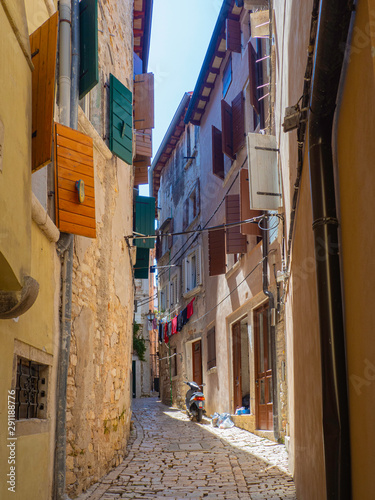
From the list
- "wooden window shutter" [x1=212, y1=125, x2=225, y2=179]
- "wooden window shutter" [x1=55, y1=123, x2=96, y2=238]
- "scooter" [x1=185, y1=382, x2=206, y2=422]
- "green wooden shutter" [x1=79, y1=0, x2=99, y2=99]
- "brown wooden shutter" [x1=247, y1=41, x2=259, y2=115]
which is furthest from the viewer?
"wooden window shutter" [x1=212, y1=125, x2=225, y2=179]

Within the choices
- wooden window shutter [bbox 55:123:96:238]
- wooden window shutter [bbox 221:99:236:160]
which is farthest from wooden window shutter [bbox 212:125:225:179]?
wooden window shutter [bbox 55:123:96:238]

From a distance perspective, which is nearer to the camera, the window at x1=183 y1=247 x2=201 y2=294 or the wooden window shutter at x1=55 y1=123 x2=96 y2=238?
the wooden window shutter at x1=55 y1=123 x2=96 y2=238

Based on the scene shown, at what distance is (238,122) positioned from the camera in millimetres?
14008

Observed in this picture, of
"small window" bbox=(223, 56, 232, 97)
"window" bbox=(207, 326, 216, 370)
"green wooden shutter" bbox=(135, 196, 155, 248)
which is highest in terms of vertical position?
"small window" bbox=(223, 56, 232, 97)

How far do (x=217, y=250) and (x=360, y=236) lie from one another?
11922mm

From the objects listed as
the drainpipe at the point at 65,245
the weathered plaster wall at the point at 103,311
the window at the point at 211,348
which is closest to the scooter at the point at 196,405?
the window at the point at 211,348

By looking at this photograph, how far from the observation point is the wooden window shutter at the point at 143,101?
1279 cm

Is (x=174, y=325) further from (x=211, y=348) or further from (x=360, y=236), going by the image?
(x=360, y=236)

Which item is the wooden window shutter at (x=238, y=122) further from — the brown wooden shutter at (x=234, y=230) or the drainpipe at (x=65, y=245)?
the drainpipe at (x=65, y=245)

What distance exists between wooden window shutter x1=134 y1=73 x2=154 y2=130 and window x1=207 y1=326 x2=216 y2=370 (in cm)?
641

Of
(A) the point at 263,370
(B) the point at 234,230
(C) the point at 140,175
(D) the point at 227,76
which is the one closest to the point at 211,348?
(B) the point at 234,230

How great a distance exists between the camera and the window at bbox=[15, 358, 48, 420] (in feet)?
15.3

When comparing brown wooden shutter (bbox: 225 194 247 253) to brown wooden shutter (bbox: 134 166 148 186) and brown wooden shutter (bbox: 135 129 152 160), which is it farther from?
brown wooden shutter (bbox: 134 166 148 186)

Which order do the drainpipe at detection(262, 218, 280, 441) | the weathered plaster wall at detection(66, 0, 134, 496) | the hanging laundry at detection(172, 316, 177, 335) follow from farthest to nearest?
the hanging laundry at detection(172, 316, 177, 335) < the drainpipe at detection(262, 218, 280, 441) < the weathered plaster wall at detection(66, 0, 134, 496)
